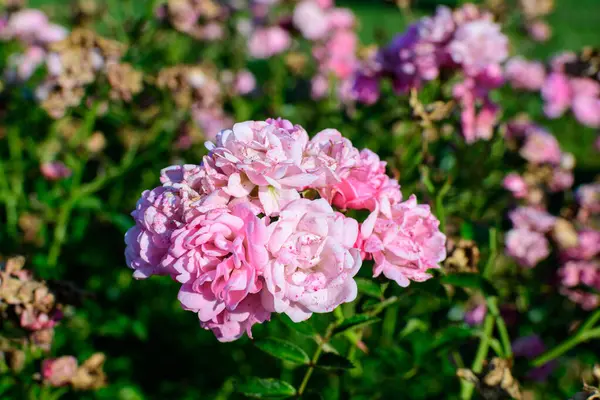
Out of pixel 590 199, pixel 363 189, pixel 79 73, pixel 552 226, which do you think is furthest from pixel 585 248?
pixel 79 73

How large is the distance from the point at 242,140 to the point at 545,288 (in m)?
1.19

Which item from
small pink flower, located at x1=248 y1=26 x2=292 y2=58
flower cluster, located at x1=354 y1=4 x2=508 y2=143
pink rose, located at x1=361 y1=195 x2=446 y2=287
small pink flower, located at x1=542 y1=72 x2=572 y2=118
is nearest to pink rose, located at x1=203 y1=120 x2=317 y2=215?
pink rose, located at x1=361 y1=195 x2=446 y2=287

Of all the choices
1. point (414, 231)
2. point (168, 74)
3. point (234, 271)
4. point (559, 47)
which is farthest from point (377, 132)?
point (559, 47)

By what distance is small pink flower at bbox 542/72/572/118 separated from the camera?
2145 mm

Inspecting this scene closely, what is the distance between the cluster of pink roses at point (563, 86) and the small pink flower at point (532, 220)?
0.40 m

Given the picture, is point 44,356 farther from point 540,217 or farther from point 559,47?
point 559,47

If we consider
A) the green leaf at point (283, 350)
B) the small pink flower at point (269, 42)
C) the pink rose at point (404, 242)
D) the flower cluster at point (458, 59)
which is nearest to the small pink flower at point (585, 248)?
the flower cluster at point (458, 59)

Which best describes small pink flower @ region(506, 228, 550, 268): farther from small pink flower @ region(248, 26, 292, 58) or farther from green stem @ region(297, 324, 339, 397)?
small pink flower @ region(248, 26, 292, 58)

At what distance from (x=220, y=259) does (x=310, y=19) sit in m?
2.20

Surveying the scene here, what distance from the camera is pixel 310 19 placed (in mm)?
2928

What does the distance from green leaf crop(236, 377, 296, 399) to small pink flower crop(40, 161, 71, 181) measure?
1183mm

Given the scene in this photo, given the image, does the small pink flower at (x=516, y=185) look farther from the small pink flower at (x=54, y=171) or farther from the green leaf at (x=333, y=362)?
the small pink flower at (x=54, y=171)

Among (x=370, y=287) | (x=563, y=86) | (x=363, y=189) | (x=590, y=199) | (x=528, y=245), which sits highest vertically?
(x=363, y=189)

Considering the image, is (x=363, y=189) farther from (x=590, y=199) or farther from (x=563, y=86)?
(x=563, y=86)
